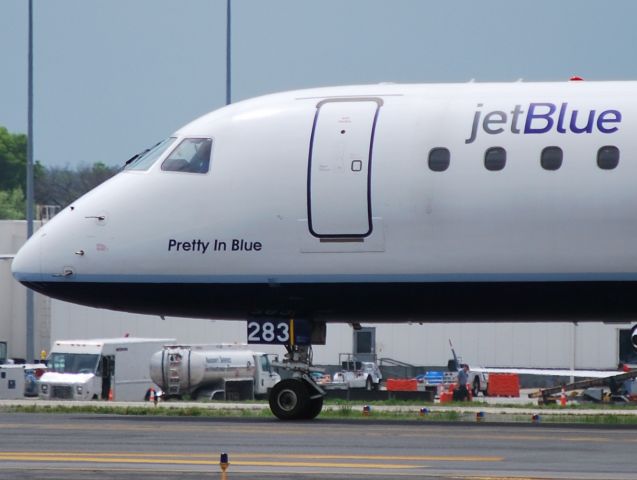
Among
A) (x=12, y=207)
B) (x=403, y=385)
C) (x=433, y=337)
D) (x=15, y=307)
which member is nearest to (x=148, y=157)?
(x=403, y=385)

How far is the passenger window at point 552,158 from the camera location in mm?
24516

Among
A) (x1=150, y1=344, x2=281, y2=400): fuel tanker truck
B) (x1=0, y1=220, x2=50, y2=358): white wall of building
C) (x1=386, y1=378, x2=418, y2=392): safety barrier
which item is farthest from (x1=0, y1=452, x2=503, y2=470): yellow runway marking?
(x1=0, y1=220, x2=50, y2=358): white wall of building

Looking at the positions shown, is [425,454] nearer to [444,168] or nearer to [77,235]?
[444,168]

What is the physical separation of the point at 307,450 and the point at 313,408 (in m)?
6.24

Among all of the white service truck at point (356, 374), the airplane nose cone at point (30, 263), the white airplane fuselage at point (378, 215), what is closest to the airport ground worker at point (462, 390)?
A: the white service truck at point (356, 374)

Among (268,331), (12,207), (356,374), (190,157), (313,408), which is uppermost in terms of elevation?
(12,207)

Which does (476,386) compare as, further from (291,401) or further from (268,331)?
(291,401)

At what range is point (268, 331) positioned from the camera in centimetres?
2677

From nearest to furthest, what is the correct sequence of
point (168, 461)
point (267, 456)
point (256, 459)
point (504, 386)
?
point (168, 461) < point (256, 459) < point (267, 456) < point (504, 386)

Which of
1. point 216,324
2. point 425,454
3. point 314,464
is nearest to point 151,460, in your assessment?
→ point 314,464

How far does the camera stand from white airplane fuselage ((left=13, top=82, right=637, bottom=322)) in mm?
24453

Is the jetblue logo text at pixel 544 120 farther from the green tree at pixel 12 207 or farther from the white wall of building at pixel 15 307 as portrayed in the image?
the green tree at pixel 12 207

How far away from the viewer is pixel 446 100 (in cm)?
2569

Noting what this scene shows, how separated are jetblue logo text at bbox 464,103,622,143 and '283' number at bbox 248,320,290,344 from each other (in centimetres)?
467
